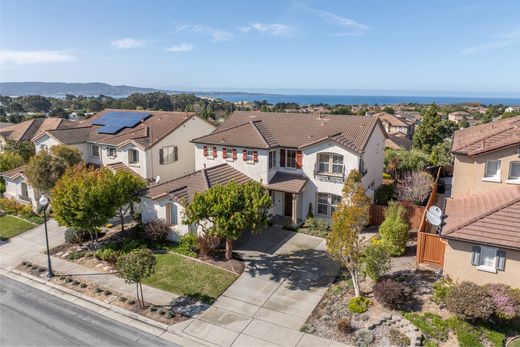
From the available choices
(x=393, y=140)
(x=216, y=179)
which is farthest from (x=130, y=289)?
(x=393, y=140)

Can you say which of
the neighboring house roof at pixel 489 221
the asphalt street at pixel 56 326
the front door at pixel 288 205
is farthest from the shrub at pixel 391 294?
the front door at pixel 288 205

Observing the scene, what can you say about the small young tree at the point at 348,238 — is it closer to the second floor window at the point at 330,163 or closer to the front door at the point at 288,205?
the second floor window at the point at 330,163

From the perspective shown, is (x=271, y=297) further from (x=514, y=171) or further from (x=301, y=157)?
(x=514, y=171)

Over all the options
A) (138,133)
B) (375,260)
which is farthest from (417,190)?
(138,133)

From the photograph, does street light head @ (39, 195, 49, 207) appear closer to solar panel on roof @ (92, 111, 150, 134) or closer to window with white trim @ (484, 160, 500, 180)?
solar panel on roof @ (92, 111, 150, 134)

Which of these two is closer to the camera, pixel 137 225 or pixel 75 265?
pixel 75 265

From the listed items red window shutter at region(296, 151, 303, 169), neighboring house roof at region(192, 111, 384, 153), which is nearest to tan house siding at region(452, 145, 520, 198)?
Answer: neighboring house roof at region(192, 111, 384, 153)

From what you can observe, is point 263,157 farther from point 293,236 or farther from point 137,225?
point 137,225
